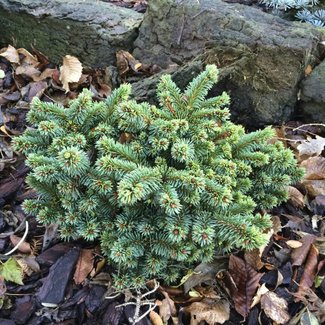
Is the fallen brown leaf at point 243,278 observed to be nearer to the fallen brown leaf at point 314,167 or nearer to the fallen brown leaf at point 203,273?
the fallen brown leaf at point 203,273

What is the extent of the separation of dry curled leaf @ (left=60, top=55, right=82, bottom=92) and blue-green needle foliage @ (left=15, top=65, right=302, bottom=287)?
1.17m

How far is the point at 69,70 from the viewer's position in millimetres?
3480

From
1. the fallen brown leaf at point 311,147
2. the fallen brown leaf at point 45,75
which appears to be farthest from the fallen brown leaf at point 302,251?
the fallen brown leaf at point 45,75

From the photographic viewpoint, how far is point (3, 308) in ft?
7.44

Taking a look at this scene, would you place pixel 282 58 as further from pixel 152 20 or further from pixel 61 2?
pixel 61 2

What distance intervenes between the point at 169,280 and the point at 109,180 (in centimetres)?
63

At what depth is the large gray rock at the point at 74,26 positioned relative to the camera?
367cm

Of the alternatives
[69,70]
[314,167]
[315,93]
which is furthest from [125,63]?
[314,167]

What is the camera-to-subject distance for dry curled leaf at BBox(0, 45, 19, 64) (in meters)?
3.64

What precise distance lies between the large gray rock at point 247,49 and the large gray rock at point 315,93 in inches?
2.7

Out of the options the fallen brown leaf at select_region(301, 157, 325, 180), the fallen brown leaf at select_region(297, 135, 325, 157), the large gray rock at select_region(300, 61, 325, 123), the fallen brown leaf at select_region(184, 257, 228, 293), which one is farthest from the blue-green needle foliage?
the large gray rock at select_region(300, 61, 325, 123)

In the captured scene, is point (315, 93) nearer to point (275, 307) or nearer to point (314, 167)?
point (314, 167)

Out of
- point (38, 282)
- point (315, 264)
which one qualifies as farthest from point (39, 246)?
point (315, 264)

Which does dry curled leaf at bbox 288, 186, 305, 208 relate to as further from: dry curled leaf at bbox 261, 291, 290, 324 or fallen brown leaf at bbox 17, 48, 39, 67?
fallen brown leaf at bbox 17, 48, 39, 67
